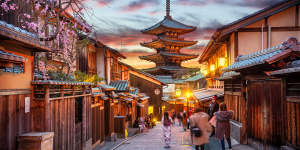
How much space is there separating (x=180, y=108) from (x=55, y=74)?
106 ft

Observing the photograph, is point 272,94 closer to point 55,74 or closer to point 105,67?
point 55,74

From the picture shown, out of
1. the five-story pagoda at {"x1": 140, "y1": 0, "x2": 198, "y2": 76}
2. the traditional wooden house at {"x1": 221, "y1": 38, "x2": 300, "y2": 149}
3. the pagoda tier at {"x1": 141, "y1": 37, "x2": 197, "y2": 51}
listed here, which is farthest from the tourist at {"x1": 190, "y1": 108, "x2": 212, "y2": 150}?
the five-story pagoda at {"x1": 140, "y1": 0, "x2": 198, "y2": 76}

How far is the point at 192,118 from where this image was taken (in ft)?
25.6

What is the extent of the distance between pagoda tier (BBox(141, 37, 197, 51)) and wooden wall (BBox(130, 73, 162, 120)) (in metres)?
7.88

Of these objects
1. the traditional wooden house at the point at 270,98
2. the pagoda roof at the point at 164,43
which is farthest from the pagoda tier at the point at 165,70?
the traditional wooden house at the point at 270,98

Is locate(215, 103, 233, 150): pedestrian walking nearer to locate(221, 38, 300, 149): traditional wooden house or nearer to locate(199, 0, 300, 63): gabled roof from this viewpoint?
locate(221, 38, 300, 149): traditional wooden house

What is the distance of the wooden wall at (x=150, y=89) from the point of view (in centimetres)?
3578

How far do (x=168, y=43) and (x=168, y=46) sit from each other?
1.36 m

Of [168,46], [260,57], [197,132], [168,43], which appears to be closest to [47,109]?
[197,132]

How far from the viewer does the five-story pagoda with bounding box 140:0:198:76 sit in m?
41.0

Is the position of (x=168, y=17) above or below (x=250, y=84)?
above

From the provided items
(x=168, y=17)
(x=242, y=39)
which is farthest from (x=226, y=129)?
(x=168, y=17)

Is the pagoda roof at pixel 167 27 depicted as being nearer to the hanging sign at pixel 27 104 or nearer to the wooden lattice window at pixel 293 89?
the wooden lattice window at pixel 293 89

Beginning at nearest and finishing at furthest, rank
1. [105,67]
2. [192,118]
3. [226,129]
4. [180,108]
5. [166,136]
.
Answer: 1. [192,118]
2. [226,129]
3. [166,136]
4. [105,67]
5. [180,108]
